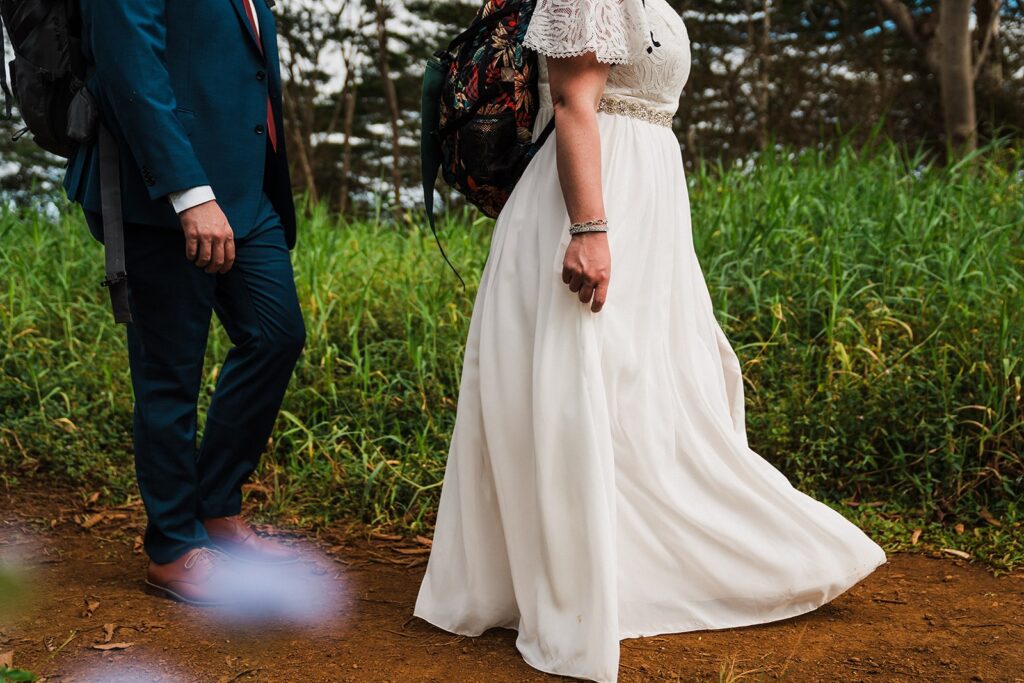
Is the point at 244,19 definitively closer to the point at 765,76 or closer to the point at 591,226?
the point at 591,226

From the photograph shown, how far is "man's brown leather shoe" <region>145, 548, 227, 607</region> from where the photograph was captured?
2.68 meters

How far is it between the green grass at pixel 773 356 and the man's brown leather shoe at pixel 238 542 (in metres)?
0.57

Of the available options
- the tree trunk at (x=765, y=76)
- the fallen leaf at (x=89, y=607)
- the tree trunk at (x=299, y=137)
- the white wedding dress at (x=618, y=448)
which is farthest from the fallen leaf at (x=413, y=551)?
the tree trunk at (x=765, y=76)

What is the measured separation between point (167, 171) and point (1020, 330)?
10.7ft

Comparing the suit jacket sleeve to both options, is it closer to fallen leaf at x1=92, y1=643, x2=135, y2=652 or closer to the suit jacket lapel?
the suit jacket lapel

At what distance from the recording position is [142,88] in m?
2.41

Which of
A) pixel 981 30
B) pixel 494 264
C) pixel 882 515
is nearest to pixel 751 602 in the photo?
pixel 494 264

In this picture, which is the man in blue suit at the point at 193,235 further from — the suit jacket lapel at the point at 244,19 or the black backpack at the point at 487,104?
the black backpack at the point at 487,104

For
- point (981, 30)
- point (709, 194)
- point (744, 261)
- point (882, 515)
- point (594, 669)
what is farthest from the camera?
point (981, 30)

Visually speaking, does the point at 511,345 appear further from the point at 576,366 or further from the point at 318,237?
the point at 318,237

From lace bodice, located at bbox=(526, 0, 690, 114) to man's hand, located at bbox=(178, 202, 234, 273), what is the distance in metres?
0.92

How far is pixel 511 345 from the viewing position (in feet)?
7.60

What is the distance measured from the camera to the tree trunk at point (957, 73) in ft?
20.6

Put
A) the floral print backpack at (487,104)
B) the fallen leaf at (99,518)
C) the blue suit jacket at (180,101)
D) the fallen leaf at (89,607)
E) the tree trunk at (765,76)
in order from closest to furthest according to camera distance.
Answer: the floral print backpack at (487,104)
the blue suit jacket at (180,101)
the fallen leaf at (89,607)
the fallen leaf at (99,518)
the tree trunk at (765,76)
